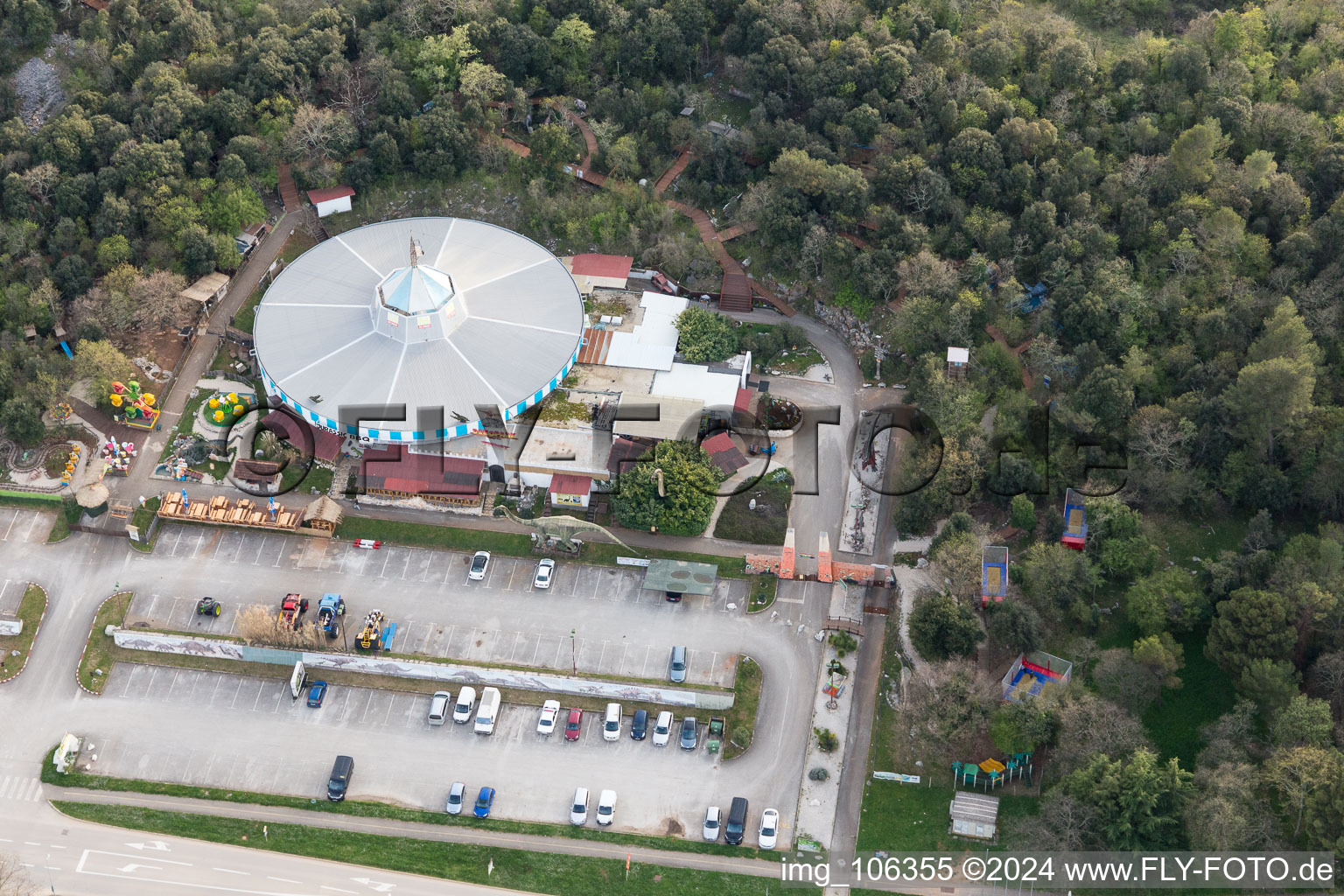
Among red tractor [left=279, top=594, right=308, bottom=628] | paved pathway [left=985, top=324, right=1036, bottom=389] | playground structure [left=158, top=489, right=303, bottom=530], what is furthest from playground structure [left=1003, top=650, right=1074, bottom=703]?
playground structure [left=158, top=489, right=303, bottom=530]

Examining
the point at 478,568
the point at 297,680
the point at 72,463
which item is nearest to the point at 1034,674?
the point at 478,568

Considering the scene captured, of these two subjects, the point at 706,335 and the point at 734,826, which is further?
the point at 706,335

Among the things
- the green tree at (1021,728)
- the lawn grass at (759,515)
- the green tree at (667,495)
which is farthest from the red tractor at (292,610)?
the green tree at (1021,728)

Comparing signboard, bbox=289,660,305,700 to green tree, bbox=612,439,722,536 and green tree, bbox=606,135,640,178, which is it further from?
green tree, bbox=606,135,640,178

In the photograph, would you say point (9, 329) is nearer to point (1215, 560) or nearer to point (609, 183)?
point (609, 183)

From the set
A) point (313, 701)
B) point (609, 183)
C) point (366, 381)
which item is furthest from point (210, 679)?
point (609, 183)

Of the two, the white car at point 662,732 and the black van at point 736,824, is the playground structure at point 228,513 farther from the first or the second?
the black van at point 736,824
